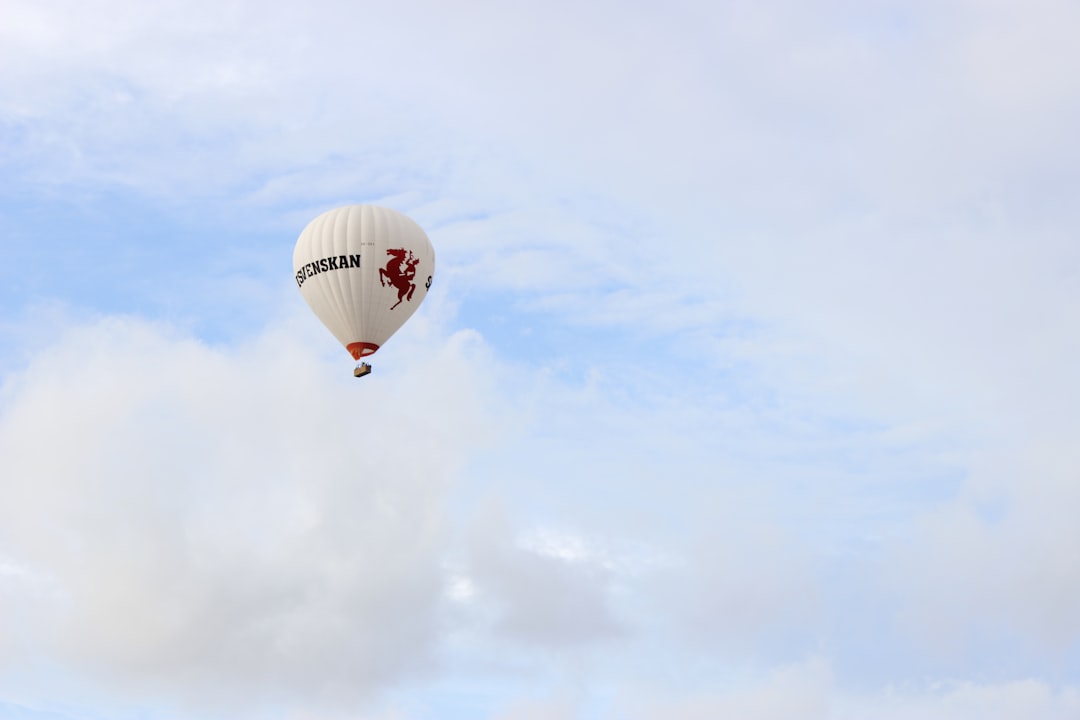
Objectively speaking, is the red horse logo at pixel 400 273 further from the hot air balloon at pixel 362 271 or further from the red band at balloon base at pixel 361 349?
the red band at balloon base at pixel 361 349

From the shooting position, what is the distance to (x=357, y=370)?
11531 cm

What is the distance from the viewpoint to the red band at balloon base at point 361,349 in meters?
115

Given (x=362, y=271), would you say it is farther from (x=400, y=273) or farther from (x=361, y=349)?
(x=361, y=349)

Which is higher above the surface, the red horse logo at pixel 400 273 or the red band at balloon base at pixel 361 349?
the red horse logo at pixel 400 273

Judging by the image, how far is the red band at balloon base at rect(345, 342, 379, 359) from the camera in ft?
378

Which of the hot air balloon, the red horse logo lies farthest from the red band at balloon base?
the red horse logo

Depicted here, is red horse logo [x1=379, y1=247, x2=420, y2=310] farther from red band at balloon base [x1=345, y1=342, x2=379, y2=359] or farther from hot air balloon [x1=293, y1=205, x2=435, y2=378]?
red band at balloon base [x1=345, y1=342, x2=379, y2=359]

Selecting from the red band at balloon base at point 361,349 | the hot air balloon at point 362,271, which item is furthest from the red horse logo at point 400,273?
the red band at balloon base at point 361,349

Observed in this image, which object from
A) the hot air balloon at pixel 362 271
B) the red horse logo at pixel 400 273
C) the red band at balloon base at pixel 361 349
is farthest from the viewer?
the red band at balloon base at pixel 361 349

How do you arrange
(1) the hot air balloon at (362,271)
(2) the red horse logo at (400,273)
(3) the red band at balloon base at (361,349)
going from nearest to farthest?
(1) the hot air balloon at (362,271)
(2) the red horse logo at (400,273)
(3) the red band at balloon base at (361,349)

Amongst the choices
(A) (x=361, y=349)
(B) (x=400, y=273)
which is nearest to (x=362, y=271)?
(B) (x=400, y=273)

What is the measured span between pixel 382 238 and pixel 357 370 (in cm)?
1011

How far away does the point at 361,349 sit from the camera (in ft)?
378

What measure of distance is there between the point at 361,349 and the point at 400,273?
21.0ft
